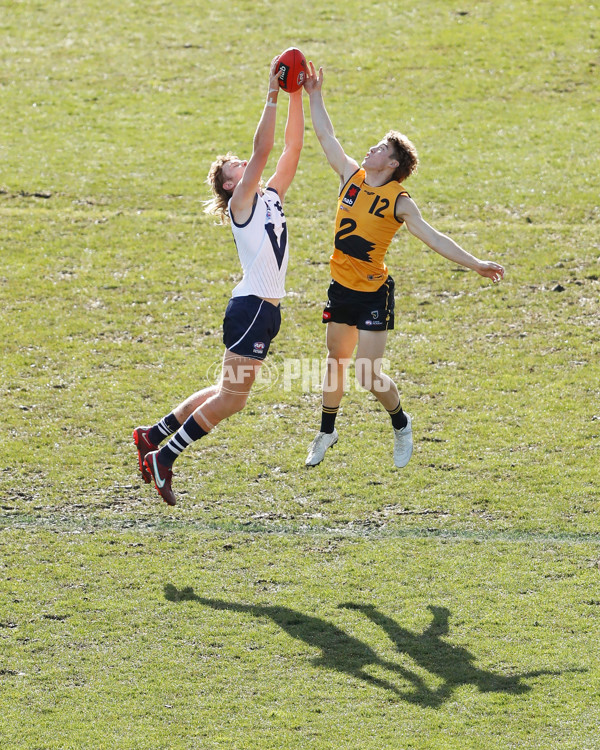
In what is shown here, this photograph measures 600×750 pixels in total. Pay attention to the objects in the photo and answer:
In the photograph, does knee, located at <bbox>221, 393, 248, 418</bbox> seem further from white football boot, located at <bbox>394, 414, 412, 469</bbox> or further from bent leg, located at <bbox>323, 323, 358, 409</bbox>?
white football boot, located at <bbox>394, 414, 412, 469</bbox>

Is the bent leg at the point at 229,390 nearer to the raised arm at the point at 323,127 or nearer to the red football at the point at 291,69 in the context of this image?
the raised arm at the point at 323,127

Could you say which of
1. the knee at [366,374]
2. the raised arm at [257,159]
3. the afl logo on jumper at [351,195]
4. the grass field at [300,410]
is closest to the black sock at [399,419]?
the knee at [366,374]

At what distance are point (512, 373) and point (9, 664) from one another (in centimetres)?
667

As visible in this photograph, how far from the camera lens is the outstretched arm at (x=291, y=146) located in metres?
8.82

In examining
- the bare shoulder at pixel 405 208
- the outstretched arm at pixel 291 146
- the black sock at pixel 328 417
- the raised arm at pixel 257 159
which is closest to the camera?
the raised arm at pixel 257 159

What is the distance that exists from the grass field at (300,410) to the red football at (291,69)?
3.79 metres

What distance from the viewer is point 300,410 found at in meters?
11.7

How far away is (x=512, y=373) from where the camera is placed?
12242 millimetres

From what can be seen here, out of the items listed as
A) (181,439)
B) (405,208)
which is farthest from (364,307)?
(181,439)

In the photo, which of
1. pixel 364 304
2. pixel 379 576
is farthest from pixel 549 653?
pixel 364 304

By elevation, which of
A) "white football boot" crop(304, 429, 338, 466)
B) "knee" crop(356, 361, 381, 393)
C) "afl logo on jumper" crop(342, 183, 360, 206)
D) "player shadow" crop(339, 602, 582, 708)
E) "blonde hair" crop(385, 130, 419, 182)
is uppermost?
"blonde hair" crop(385, 130, 419, 182)

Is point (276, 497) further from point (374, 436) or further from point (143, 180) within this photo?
point (143, 180)

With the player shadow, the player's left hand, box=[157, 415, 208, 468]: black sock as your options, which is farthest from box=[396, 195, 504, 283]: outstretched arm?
the player shadow

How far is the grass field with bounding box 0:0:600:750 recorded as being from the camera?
7.55 m
